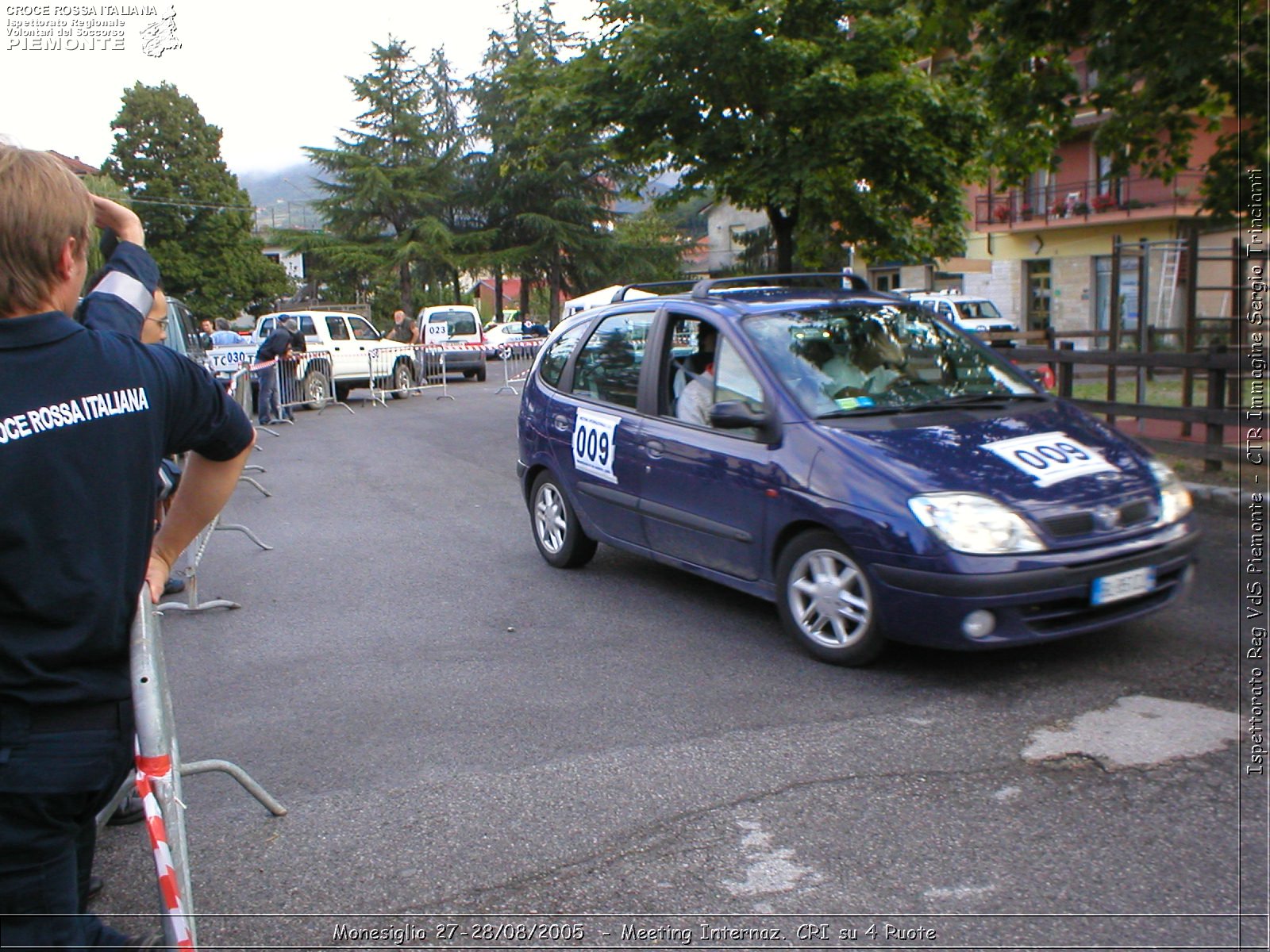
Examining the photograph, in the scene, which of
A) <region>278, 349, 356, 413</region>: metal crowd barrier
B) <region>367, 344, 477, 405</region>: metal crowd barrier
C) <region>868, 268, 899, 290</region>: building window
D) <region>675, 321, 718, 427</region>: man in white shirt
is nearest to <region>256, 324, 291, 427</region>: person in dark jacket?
<region>278, 349, 356, 413</region>: metal crowd barrier

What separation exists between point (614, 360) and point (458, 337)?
25.5m

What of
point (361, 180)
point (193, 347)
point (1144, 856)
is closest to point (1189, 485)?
point (1144, 856)

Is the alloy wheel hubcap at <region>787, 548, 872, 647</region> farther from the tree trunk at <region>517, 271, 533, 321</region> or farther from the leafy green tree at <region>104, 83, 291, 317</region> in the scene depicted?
the leafy green tree at <region>104, 83, 291, 317</region>

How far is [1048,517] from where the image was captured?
4.82 m

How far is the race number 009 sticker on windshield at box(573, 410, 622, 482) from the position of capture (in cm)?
675

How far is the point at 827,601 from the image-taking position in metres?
5.27

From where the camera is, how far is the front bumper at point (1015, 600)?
4715 mm

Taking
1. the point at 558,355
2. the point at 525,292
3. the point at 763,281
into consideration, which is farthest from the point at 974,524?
the point at 525,292

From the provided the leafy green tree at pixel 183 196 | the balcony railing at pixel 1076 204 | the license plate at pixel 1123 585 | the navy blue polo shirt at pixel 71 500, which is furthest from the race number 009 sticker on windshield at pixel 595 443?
the leafy green tree at pixel 183 196

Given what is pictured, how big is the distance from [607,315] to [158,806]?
5303mm

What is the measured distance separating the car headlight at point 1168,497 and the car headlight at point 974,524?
0.76 metres

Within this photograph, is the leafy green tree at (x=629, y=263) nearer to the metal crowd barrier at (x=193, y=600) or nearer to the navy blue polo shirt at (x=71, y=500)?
the metal crowd barrier at (x=193, y=600)

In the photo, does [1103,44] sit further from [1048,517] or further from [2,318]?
[2,318]

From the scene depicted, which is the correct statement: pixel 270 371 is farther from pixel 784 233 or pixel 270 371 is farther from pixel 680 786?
pixel 680 786
